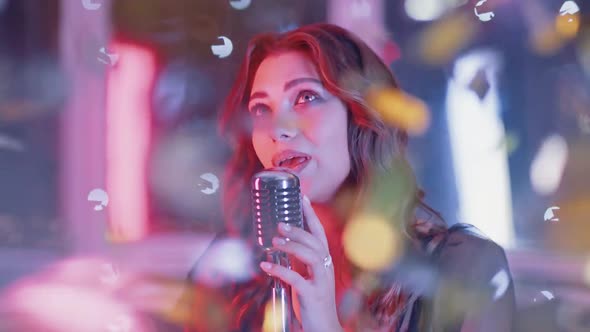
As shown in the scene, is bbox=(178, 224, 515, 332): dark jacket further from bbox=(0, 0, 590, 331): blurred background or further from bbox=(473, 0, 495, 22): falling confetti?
bbox=(473, 0, 495, 22): falling confetti

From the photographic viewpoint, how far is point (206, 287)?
113 centimetres

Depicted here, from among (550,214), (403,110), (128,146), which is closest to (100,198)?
(128,146)

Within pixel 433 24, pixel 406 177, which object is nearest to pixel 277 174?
pixel 406 177

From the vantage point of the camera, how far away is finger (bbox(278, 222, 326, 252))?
2.32ft

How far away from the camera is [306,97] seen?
40.5 inches

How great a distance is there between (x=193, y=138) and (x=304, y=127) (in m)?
0.24

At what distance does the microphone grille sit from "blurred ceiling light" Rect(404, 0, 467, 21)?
0.55 metres

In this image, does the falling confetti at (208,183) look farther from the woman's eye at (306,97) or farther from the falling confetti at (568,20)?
the falling confetti at (568,20)

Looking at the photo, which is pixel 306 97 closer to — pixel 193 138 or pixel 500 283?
pixel 193 138

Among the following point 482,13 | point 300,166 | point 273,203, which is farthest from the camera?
point 482,13

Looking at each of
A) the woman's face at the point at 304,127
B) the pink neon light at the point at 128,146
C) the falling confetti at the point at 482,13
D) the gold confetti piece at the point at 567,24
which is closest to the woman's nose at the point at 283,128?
the woman's face at the point at 304,127

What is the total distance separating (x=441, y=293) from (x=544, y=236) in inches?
8.9

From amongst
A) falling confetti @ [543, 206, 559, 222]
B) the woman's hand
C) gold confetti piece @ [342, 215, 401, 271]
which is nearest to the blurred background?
falling confetti @ [543, 206, 559, 222]

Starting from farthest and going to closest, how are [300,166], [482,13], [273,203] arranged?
[482,13] < [300,166] < [273,203]
